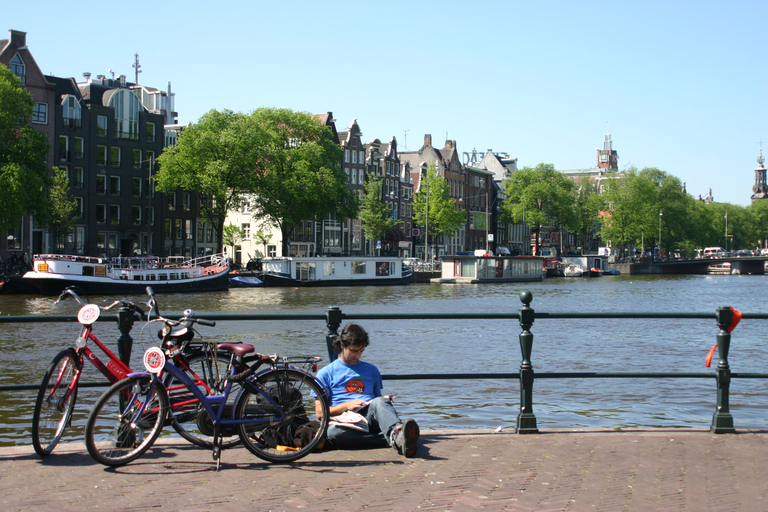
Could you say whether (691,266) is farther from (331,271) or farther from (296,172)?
(296,172)

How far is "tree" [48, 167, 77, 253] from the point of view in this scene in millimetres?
53219

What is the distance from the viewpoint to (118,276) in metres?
50.5

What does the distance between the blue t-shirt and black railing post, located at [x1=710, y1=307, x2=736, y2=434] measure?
292cm

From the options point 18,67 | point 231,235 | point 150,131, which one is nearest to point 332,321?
point 18,67

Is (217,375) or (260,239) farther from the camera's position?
(260,239)

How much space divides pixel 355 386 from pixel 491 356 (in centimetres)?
1610

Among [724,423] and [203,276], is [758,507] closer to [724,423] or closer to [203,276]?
[724,423]

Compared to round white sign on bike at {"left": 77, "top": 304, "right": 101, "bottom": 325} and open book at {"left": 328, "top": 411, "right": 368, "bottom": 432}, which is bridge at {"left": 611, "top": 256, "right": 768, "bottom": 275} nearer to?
open book at {"left": 328, "top": 411, "right": 368, "bottom": 432}

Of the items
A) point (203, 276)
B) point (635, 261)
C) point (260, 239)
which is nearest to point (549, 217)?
point (635, 261)

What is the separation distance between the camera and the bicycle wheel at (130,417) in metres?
5.91

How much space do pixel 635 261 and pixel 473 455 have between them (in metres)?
118

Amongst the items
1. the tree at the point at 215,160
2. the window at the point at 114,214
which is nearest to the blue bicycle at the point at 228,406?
the tree at the point at 215,160

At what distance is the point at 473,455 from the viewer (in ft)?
20.6

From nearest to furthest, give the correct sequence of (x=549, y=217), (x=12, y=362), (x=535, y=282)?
(x=12, y=362) < (x=535, y=282) < (x=549, y=217)
